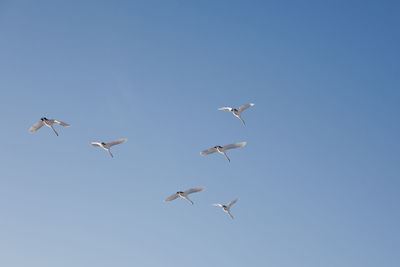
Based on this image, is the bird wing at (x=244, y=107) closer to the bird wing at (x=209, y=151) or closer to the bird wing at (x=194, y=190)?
the bird wing at (x=209, y=151)

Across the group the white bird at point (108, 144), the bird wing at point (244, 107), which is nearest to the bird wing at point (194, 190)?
the white bird at point (108, 144)

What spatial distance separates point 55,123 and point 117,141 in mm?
18330

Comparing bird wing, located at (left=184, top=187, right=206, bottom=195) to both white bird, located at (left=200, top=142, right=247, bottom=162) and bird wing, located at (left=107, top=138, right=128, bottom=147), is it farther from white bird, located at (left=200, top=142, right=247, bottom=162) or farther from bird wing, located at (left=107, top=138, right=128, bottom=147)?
bird wing, located at (left=107, top=138, right=128, bottom=147)

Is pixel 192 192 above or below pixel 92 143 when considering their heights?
below

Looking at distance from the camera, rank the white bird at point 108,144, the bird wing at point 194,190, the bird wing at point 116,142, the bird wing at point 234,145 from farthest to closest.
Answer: the bird wing at point 194,190, the bird wing at point 234,145, the white bird at point 108,144, the bird wing at point 116,142

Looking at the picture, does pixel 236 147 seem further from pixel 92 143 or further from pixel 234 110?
pixel 92 143

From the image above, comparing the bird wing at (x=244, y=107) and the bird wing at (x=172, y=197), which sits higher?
the bird wing at (x=244, y=107)

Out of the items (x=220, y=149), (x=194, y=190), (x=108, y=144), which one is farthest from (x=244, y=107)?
(x=108, y=144)

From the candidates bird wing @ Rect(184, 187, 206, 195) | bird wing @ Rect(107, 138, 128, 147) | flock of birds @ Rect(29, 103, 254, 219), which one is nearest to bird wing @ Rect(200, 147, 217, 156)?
flock of birds @ Rect(29, 103, 254, 219)

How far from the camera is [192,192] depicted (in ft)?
493

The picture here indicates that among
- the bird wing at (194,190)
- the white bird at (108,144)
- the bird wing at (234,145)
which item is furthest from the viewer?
the bird wing at (194,190)

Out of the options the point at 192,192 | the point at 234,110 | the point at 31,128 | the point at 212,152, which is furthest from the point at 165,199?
the point at 31,128

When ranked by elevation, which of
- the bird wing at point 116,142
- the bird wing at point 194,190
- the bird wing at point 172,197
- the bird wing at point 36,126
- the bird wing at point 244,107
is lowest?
the bird wing at point 172,197

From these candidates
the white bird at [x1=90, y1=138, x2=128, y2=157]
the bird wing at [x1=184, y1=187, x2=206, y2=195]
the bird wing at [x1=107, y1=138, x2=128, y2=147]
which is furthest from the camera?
the bird wing at [x1=184, y1=187, x2=206, y2=195]
